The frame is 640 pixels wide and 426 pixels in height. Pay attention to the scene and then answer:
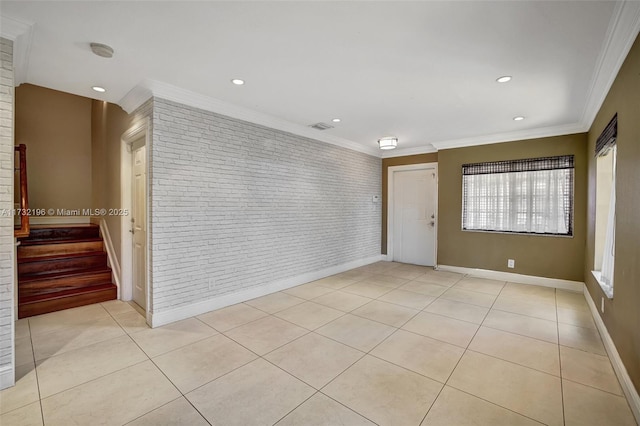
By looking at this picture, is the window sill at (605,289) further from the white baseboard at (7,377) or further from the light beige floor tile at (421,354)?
the white baseboard at (7,377)

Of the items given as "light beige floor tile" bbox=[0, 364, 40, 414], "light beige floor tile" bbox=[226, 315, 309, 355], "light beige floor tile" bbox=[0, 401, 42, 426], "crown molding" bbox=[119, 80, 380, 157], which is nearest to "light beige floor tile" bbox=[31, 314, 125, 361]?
"light beige floor tile" bbox=[0, 364, 40, 414]

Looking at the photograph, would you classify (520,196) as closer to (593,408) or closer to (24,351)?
(593,408)

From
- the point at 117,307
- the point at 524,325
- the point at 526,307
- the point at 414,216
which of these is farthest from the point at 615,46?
the point at 117,307

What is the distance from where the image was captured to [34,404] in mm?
1854

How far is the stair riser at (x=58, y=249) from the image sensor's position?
3.90m

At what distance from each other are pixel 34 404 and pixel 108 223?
3.16 m

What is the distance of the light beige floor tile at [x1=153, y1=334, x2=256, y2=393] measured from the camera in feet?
6.98

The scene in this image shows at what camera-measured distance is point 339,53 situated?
2.34m

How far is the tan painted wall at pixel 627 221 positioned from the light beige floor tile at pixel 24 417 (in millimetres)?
3775

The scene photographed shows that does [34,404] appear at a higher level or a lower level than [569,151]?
lower

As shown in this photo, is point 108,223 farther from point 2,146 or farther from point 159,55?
point 159,55

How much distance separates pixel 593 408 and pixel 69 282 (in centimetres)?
556

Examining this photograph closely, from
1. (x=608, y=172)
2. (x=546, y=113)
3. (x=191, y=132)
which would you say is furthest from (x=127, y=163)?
(x=608, y=172)

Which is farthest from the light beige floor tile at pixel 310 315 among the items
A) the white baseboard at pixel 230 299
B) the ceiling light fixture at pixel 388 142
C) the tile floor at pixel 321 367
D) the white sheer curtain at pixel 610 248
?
the ceiling light fixture at pixel 388 142
